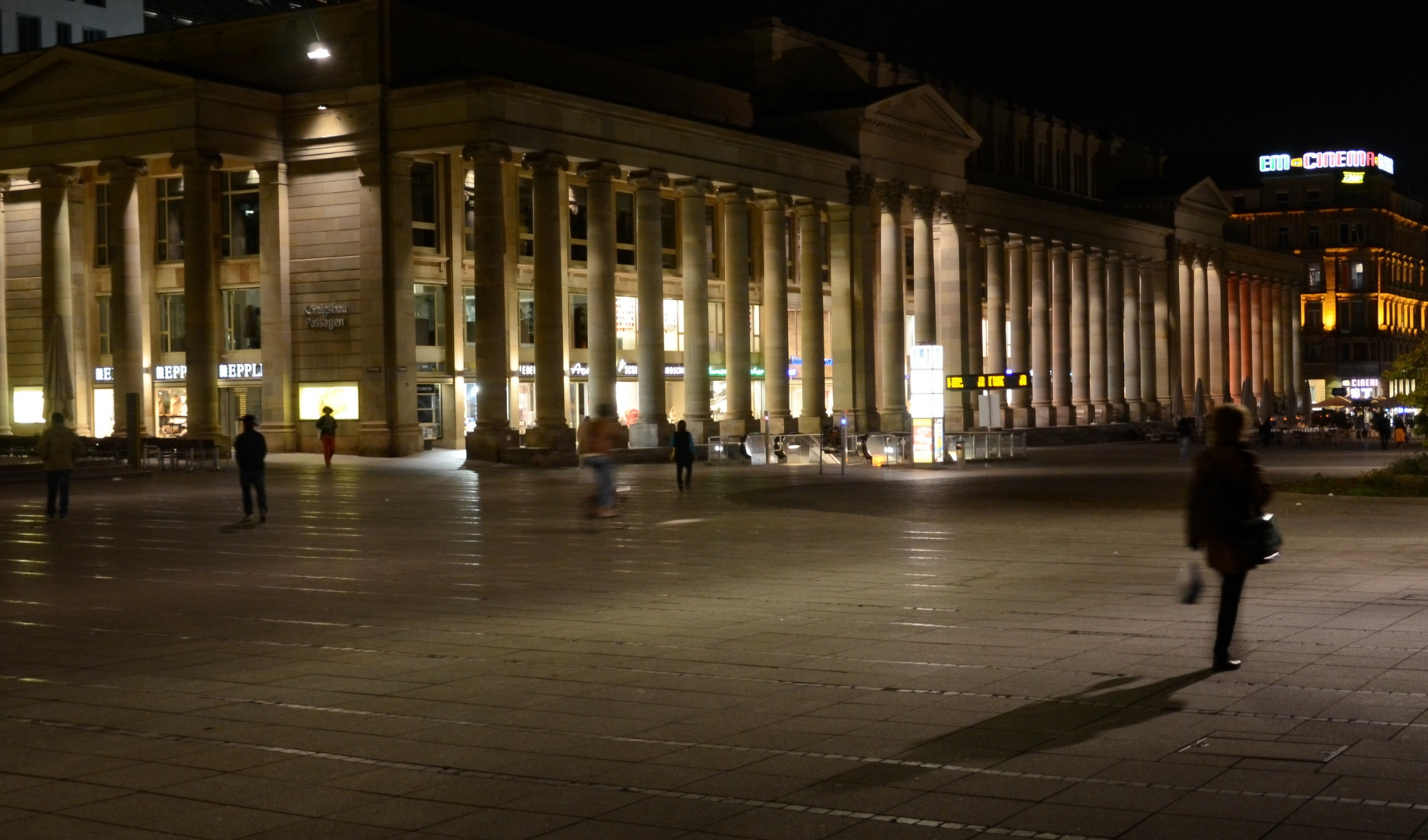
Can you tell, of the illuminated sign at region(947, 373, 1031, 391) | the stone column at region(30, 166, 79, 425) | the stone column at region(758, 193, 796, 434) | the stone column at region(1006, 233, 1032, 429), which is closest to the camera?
the illuminated sign at region(947, 373, 1031, 391)

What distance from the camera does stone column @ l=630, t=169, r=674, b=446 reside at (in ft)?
203

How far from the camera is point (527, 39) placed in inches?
2512

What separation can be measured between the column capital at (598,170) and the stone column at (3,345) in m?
20.9

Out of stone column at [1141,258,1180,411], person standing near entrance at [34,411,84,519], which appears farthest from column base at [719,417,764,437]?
stone column at [1141,258,1180,411]

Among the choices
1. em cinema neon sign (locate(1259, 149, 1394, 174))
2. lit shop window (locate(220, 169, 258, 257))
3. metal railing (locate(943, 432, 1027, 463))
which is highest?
em cinema neon sign (locate(1259, 149, 1394, 174))

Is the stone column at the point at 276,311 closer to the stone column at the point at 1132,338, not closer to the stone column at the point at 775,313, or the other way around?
the stone column at the point at 775,313

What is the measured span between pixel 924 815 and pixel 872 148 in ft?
228

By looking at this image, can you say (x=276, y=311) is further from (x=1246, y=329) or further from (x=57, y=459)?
(x=1246, y=329)

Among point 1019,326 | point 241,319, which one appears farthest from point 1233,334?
point 241,319

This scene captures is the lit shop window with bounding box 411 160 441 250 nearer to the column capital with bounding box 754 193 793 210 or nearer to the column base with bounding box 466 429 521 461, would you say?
the column base with bounding box 466 429 521 461

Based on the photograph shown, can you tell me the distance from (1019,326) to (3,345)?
5146cm

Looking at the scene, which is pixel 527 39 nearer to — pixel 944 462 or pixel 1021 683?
pixel 944 462

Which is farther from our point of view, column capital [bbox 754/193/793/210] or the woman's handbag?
column capital [bbox 754/193/793/210]

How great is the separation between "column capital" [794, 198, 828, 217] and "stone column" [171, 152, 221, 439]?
25526 millimetres
